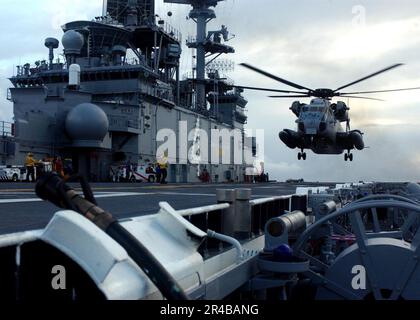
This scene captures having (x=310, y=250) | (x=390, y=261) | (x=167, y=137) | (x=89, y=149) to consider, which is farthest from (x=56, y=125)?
A: (x=390, y=261)

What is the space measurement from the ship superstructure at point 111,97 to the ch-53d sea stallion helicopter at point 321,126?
11497 mm

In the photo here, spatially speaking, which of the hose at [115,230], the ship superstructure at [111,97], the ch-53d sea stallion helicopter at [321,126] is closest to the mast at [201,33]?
the ship superstructure at [111,97]

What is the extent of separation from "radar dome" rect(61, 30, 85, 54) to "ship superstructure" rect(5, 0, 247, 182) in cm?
8

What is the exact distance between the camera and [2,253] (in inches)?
80.6

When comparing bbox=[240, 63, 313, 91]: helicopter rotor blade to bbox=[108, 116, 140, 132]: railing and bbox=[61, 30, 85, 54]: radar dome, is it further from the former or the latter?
bbox=[61, 30, 85, 54]: radar dome

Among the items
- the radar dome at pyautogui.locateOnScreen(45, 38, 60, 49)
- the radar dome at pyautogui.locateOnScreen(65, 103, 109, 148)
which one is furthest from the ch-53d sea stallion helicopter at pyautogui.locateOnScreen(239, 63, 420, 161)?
the radar dome at pyautogui.locateOnScreen(45, 38, 60, 49)

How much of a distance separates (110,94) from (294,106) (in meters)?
19.9

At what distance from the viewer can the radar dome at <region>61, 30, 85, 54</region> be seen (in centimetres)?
3644

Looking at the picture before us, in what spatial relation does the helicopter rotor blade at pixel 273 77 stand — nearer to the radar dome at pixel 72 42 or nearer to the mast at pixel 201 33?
the radar dome at pixel 72 42

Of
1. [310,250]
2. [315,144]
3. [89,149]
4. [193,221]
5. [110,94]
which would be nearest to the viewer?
[193,221]

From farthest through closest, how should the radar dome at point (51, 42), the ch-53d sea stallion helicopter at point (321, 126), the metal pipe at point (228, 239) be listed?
1. the radar dome at point (51, 42)
2. the ch-53d sea stallion helicopter at point (321, 126)
3. the metal pipe at point (228, 239)

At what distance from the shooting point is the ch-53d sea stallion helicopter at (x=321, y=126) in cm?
2005

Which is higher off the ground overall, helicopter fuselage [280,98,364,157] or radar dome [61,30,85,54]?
radar dome [61,30,85,54]
